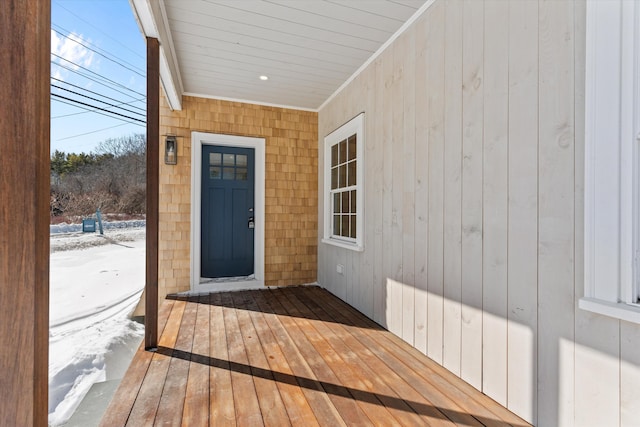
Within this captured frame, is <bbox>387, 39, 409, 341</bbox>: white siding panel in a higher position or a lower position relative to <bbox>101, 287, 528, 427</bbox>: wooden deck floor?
higher

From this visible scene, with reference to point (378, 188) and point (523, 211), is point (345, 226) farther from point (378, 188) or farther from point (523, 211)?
point (523, 211)

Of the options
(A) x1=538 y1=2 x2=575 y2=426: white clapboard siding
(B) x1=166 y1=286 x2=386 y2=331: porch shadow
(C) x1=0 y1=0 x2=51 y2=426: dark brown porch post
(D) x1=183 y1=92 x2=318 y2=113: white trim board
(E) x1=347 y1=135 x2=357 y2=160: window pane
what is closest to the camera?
(C) x1=0 y1=0 x2=51 y2=426: dark brown porch post

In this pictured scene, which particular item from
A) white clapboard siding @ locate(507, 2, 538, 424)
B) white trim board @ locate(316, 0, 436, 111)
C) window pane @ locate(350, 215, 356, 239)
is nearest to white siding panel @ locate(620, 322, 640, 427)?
white clapboard siding @ locate(507, 2, 538, 424)

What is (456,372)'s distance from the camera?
2.08m

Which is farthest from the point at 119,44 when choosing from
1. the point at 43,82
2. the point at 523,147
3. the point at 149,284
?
the point at 523,147

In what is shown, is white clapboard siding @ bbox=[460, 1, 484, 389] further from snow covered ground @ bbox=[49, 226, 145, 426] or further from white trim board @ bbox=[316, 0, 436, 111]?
snow covered ground @ bbox=[49, 226, 145, 426]

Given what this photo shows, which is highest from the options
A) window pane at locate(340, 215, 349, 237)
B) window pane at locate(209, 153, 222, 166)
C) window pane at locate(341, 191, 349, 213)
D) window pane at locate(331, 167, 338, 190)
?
window pane at locate(209, 153, 222, 166)

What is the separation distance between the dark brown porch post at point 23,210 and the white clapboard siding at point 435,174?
2137 millimetres

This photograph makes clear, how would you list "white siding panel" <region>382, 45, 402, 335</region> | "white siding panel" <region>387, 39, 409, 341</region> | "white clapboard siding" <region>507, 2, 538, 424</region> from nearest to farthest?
"white clapboard siding" <region>507, 2, 538, 424</region>, "white siding panel" <region>387, 39, 409, 341</region>, "white siding panel" <region>382, 45, 402, 335</region>

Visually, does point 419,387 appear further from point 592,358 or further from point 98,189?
point 98,189

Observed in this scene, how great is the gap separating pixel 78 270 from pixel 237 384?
112 cm

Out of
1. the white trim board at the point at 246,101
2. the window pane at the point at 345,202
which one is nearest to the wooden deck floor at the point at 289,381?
the window pane at the point at 345,202

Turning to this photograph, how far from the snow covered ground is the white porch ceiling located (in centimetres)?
159

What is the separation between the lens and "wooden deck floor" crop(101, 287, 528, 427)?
1.66 meters
